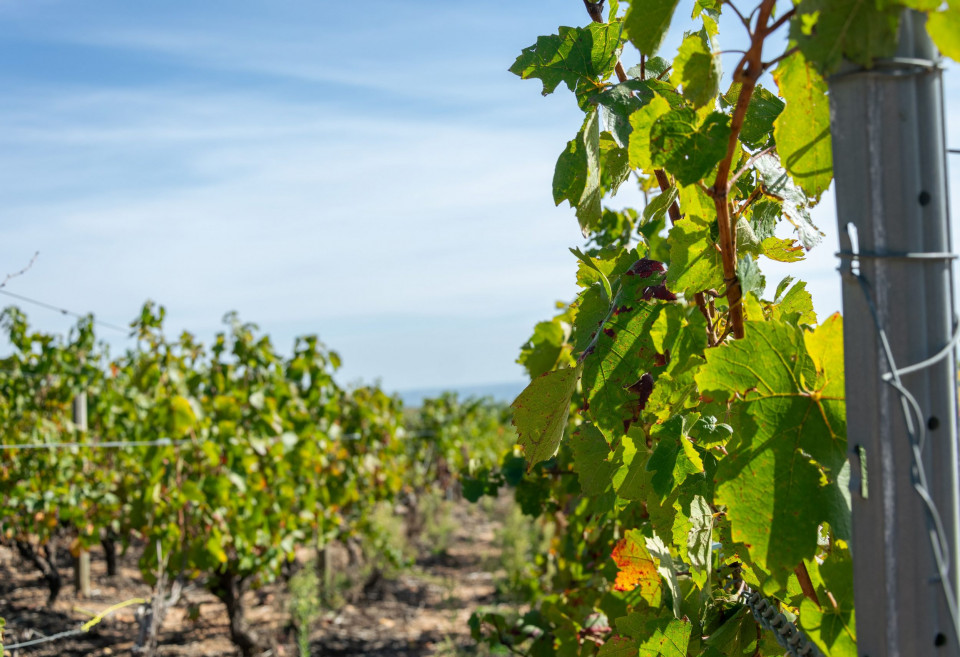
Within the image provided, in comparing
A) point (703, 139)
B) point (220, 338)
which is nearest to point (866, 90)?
point (703, 139)

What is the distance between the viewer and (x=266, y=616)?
6.82 metres

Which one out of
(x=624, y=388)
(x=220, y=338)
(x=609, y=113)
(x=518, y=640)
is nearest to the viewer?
(x=609, y=113)

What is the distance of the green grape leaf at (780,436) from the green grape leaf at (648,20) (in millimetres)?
321

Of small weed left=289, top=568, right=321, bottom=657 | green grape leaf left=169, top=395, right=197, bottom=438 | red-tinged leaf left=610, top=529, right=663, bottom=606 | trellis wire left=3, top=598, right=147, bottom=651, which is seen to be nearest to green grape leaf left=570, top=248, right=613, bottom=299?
red-tinged leaf left=610, top=529, right=663, bottom=606

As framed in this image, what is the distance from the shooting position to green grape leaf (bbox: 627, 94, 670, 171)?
2.92 feet

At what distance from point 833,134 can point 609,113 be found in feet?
1.03

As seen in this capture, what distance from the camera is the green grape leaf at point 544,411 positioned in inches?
41.6

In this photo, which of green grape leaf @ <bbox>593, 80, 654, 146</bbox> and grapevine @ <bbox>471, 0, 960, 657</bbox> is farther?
green grape leaf @ <bbox>593, 80, 654, 146</bbox>

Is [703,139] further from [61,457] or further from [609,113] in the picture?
[61,457]

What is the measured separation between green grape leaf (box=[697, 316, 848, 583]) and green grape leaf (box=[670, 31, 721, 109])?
246 millimetres

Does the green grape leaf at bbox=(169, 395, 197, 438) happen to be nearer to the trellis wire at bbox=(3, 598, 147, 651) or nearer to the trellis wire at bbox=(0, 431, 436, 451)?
the trellis wire at bbox=(0, 431, 436, 451)

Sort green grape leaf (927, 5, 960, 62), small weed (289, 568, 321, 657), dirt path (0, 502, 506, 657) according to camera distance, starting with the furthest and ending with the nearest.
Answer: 1. dirt path (0, 502, 506, 657)
2. small weed (289, 568, 321, 657)
3. green grape leaf (927, 5, 960, 62)

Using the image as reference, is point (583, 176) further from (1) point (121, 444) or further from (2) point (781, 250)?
(1) point (121, 444)

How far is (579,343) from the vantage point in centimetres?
110
